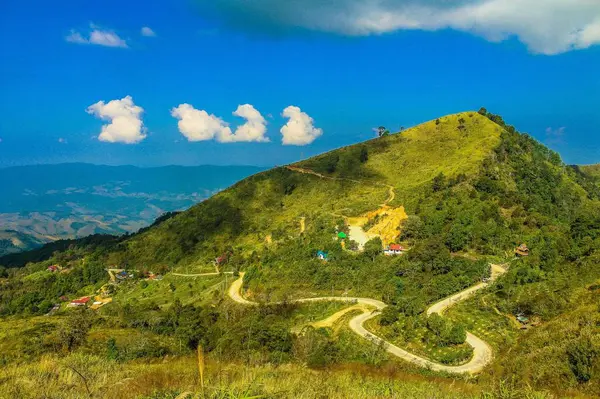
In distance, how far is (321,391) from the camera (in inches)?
299

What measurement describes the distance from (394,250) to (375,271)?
656 centimetres

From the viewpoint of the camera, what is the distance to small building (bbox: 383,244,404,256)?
6038 centimetres

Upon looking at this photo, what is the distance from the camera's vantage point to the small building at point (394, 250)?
60.4 meters

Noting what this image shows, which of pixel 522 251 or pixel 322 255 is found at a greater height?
pixel 522 251

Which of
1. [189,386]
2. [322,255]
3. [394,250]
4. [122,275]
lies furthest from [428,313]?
[122,275]

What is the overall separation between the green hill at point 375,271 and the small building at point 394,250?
210cm

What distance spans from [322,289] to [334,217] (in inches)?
920

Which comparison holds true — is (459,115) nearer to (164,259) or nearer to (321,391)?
(164,259)

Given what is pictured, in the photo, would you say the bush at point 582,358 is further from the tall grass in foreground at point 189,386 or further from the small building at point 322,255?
the small building at point 322,255

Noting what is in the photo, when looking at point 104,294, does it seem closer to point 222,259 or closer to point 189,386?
point 222,259

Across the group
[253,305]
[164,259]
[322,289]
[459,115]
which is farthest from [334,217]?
[459,115]

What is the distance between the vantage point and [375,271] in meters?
56.0

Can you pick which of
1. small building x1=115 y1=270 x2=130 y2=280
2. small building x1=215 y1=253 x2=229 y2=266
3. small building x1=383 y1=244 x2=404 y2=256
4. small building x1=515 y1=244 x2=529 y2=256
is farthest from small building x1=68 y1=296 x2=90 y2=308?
small building x1=515 y1=244 x2=529 y2=256

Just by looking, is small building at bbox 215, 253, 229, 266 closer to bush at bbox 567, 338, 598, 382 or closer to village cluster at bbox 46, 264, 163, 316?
village cluster at bbox 46, 264, 163, 316
